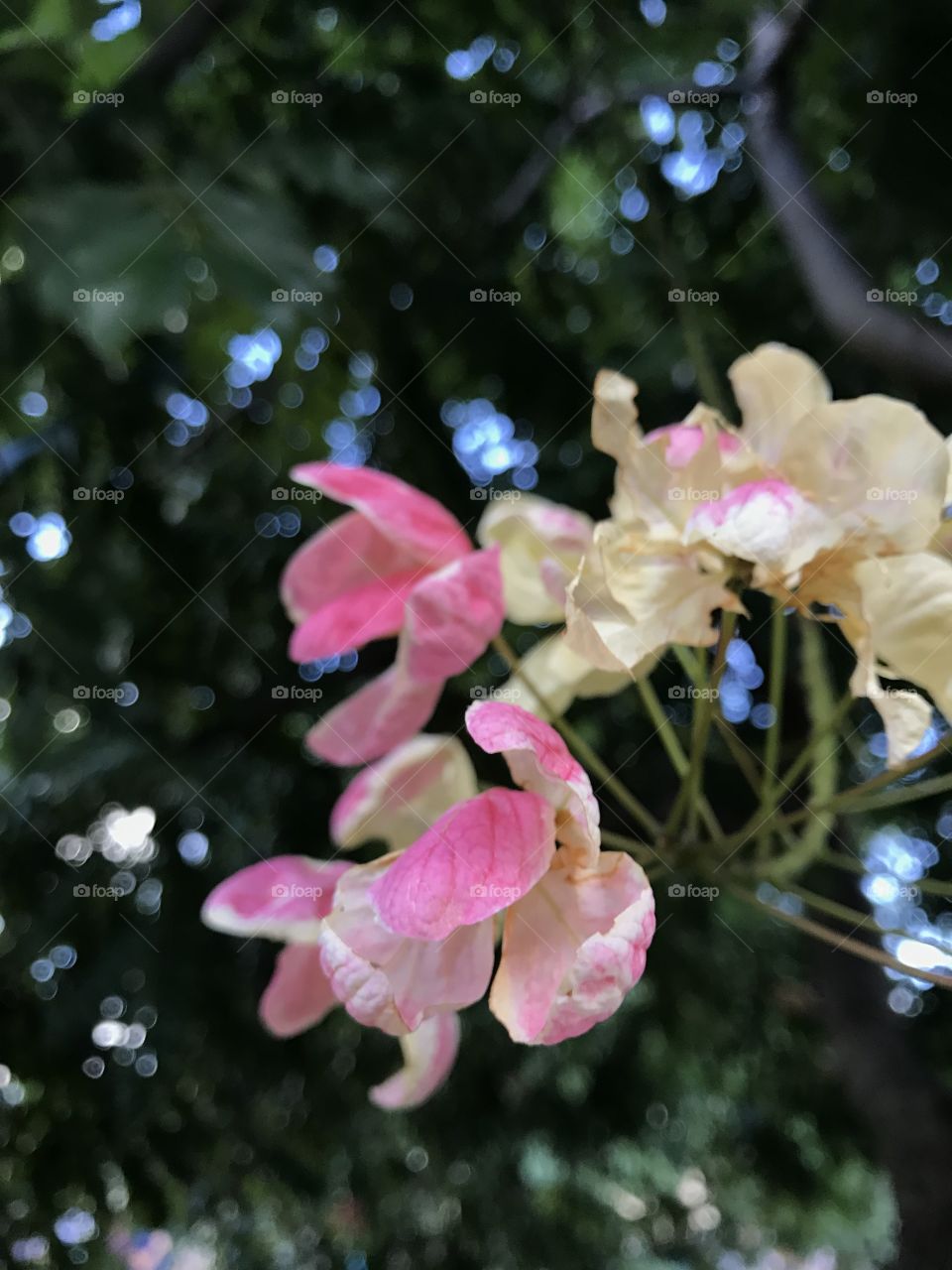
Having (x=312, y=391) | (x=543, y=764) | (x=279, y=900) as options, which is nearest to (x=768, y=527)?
(x=543, y=764)

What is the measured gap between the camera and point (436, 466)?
1021 mm

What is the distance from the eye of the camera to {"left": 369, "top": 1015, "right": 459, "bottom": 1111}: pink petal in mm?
457

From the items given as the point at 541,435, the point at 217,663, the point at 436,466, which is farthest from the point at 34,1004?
the point at 541,435

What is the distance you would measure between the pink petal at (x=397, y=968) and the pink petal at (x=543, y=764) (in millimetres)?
43

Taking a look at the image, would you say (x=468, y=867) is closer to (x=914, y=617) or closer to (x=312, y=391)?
(x=914, y=617)

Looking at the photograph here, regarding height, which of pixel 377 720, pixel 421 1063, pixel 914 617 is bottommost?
pixel 421 1063

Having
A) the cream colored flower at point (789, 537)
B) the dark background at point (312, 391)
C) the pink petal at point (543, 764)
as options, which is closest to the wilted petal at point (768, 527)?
the cream colored flower at point (789, 537)

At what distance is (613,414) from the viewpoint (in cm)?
40

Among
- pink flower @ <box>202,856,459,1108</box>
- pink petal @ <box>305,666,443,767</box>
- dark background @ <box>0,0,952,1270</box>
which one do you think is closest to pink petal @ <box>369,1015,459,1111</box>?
pink flower @ <box>202,856,459,1108</box>

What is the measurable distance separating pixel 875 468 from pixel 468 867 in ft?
0.69

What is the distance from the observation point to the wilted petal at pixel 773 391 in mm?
417

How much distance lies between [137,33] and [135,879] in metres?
0.72

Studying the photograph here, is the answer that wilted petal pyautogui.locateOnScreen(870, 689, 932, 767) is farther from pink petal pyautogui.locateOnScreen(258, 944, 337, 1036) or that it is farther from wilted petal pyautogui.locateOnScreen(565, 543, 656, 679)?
pink petal pyautogui.locateOnScreen(258, 944, 337, 1036)

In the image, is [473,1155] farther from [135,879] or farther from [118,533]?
[118,533]
